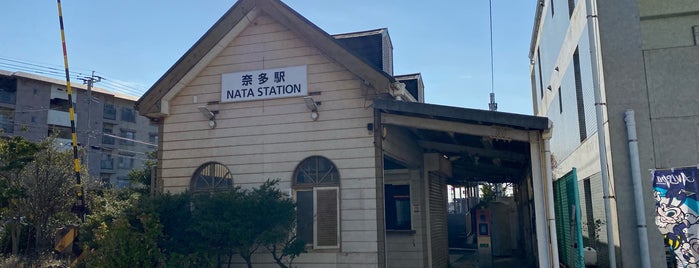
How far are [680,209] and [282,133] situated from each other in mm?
6425

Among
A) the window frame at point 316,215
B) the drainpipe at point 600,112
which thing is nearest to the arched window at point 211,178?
the window frame at point 316,215

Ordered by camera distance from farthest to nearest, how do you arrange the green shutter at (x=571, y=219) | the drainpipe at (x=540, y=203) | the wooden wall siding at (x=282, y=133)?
the wooden wall siding at (x=282, y=133), the green shutter at (x=571, y=219), the drainpipe at (x=540, y=203)

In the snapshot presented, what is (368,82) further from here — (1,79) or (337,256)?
(1,79)

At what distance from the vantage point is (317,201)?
928 cm

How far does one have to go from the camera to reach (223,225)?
820cm

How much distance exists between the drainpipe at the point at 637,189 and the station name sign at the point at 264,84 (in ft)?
18.4

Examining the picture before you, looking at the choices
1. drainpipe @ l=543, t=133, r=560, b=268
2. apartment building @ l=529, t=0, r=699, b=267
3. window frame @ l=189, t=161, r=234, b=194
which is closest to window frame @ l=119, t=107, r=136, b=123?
window frame @ l=189, t=161, r=234, b=194

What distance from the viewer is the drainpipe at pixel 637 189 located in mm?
8086

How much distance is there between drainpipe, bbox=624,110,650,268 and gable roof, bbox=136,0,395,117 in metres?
5.14

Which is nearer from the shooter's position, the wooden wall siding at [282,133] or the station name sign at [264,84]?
the wooden wall siding at [282,133]

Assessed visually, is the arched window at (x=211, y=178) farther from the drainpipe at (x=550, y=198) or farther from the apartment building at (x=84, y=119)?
the apartment building at (x=84, y=119)

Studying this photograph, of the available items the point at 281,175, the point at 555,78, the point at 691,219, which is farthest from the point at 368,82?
the point at 555,78

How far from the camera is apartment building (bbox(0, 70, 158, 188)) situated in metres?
37.6

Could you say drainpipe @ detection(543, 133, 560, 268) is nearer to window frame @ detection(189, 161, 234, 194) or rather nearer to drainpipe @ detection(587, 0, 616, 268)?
drainpipe @ detection(587, 0, 616, 268)
